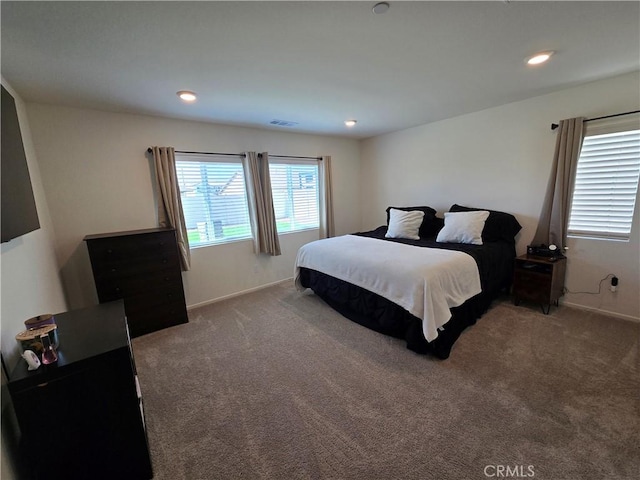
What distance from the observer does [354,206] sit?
5121 millimetres

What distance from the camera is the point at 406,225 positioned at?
11.9 ft

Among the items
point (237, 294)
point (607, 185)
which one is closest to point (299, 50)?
point (237, 294)

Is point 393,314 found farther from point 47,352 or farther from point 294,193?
point 294,193

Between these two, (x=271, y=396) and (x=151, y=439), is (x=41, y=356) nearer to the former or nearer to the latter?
(x=151, y=439)

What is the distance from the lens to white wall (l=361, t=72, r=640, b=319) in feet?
8.43

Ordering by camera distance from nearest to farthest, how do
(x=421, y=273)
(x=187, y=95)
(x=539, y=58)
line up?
(x=539, y=58)
(x=421, y=273)
(x=187, y=95)

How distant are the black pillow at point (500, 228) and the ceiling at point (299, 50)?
1.35 m

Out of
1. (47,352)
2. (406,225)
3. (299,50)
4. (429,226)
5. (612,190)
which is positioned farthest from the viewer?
(429,226)

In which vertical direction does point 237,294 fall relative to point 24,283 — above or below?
below

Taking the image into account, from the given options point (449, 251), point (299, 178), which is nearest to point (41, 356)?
point (449, 251)

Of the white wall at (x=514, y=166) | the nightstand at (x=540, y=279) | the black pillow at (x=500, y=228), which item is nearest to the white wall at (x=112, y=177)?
the white wall at (x=514, y=166)

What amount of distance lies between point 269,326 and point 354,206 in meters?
3.03

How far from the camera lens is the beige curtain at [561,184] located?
2.67 m

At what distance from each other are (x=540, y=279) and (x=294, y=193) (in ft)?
10.9
